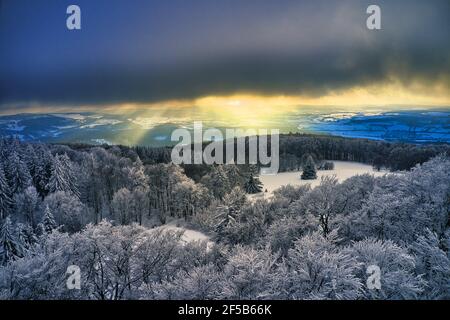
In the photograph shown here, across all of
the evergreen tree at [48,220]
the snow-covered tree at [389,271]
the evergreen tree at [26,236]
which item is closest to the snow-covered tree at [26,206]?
the evergreen tree at [48,220]

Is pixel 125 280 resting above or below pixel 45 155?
below

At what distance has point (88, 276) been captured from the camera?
15359mm

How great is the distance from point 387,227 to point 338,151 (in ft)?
151

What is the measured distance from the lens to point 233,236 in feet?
97.3

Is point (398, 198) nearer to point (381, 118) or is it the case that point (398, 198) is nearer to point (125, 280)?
point (125, 280)

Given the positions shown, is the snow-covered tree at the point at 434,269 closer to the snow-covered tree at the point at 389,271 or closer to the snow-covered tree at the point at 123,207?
the snow-covered tree at the point at 389,271

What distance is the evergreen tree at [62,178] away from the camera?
43500 millimetres

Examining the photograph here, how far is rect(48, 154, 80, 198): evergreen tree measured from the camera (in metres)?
43.5

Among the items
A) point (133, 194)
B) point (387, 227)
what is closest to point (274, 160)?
point (133, 194)

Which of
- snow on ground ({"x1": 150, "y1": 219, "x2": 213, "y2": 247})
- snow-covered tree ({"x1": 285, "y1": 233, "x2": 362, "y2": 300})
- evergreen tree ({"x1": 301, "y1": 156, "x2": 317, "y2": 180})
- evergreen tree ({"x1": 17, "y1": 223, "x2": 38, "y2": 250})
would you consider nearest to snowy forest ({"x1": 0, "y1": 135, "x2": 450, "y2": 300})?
snow-covered tree ({"x1": 285, "y1": 233, "x2": 362, "y2": 300})

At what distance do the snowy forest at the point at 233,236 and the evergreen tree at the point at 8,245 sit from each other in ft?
0.29
